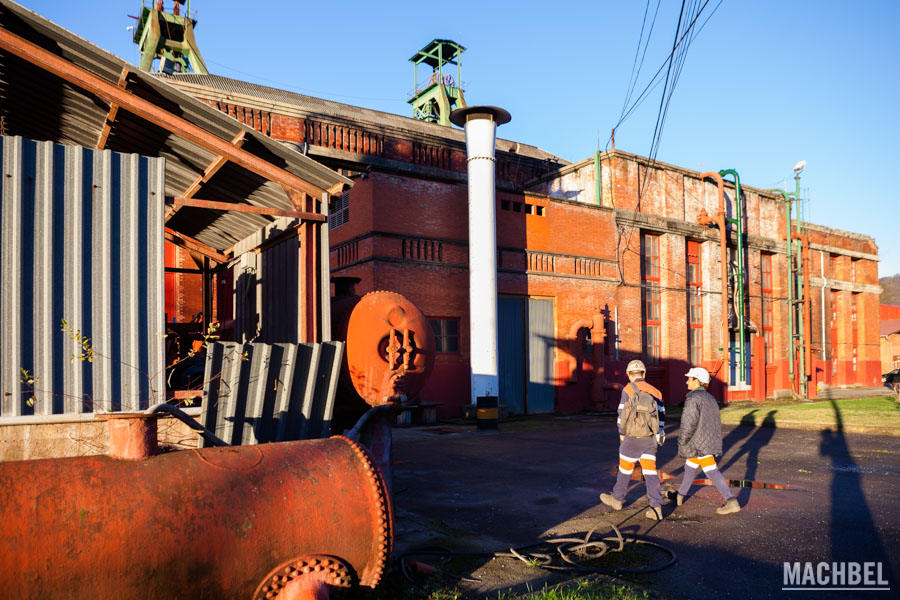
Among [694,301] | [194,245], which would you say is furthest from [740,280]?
[194,245]

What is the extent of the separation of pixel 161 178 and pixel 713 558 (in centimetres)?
690

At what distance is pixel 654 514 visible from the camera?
24.3ft

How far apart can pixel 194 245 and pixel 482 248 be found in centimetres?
814

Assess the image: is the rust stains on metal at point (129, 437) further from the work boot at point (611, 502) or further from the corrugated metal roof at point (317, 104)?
the corrugated metal roof at point (317, 104)

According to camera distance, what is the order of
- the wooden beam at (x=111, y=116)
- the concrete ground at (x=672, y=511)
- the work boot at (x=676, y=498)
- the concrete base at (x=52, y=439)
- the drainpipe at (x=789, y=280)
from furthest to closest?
the drainpipe at (x=789, y=280), the work boot at (x=676, y=498), the wooden beam at (x=111, y=116), the concrete base at (x=52, y=439), the concrete ground at (x=672, y=511)

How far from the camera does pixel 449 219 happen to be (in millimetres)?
19594

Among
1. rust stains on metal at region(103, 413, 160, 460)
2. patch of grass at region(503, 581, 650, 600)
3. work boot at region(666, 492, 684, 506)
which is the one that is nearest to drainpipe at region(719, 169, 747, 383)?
work boot at region(666, 492, 684, 506)

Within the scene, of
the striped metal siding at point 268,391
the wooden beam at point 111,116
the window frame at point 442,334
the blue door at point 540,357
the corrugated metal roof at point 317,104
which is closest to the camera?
the striped metal siding at point 268,391

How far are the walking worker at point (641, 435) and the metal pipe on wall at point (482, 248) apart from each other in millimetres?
9874

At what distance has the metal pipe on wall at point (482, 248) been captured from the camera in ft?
58.0

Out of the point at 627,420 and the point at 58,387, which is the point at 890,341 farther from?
the point at 58,387

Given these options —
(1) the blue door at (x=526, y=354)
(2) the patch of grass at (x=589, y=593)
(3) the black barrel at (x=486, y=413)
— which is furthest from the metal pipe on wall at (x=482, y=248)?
(2) the patch of grass at (x=589, y=593)

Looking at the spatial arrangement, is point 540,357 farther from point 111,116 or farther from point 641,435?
point 111,116

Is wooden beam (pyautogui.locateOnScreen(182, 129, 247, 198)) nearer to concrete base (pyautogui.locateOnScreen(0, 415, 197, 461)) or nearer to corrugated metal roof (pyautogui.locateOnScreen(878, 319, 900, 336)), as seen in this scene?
concrete base (pyautogui.locateOnScreen(0, 415, 197, 461))
